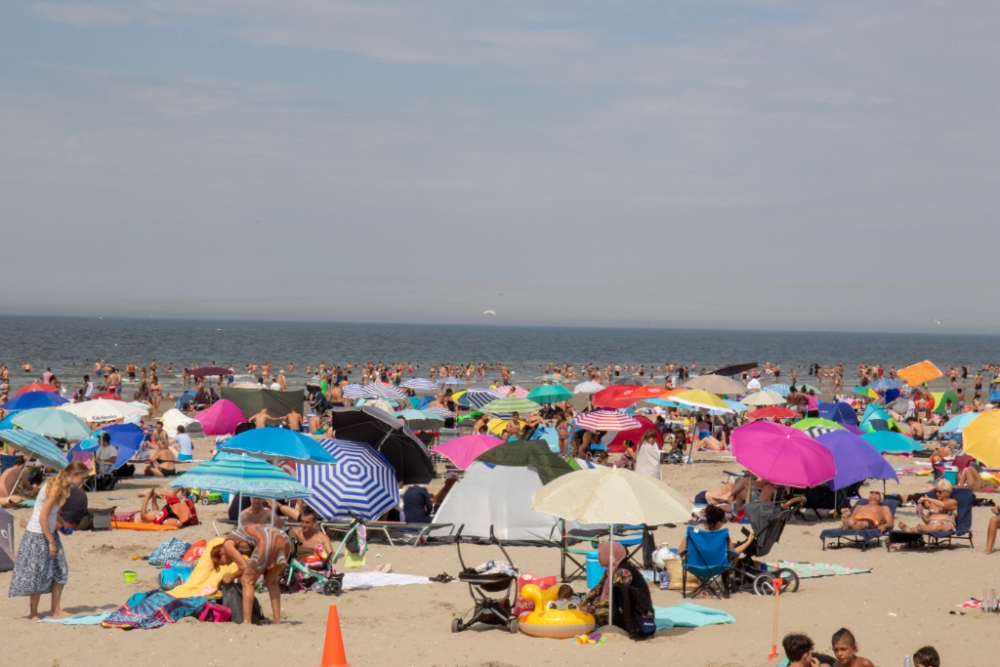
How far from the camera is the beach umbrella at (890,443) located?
570 inches

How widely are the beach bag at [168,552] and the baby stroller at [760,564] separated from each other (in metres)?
5.58

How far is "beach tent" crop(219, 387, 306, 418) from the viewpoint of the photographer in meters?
20.5

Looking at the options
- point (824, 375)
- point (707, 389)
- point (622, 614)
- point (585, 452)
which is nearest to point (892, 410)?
point (707, 389)

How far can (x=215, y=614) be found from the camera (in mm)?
7578

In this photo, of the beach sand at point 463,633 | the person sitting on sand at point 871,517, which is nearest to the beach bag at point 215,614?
the beach sand at point 463,633

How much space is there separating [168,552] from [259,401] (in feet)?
35.7

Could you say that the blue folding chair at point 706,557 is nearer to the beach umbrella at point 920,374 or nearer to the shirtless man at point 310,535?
the shirtless man at point 310,535

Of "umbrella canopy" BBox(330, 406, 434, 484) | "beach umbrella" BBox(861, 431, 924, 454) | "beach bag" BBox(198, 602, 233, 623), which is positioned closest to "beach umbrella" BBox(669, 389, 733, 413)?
"beach umbrella" BBox(861, 431, 924, 454)

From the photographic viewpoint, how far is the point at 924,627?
765 cm

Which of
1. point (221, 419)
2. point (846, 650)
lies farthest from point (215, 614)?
Result: point (221, 419)

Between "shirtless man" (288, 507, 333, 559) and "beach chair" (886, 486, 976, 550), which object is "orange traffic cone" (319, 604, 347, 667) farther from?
"beach chair" (886, 486, 976, 550)

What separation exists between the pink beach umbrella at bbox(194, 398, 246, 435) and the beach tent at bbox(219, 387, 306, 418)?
6.66ft

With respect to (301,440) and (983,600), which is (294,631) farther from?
(983,600)

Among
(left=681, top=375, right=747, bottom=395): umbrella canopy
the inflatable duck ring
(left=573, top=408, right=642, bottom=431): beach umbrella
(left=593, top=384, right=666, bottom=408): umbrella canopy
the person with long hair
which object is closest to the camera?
the person with long hair
